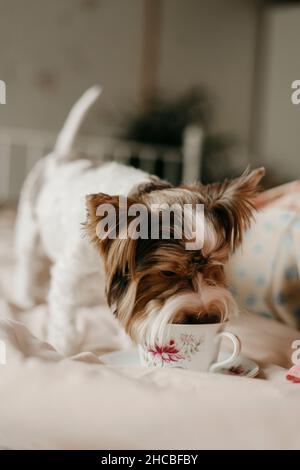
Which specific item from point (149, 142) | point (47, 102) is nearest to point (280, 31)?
Result: point (149, 142)

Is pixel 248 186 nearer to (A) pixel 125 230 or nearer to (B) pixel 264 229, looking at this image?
(A) pixel 125 230

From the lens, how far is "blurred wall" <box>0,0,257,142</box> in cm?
320

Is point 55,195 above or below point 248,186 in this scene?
above

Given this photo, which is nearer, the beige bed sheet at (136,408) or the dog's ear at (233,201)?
the beige bed sheet at (136,408)

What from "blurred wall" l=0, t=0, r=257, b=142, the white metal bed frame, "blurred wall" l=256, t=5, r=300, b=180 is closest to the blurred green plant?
the white metal bed frame

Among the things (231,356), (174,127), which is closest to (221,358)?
(231,356)

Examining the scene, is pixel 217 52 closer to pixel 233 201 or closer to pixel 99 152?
pixel 99 152

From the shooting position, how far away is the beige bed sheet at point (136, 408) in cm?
52

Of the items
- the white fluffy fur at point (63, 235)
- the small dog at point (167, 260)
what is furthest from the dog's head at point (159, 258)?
the white fluffy fur at point (63, 235)

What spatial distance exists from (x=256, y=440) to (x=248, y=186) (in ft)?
1.05

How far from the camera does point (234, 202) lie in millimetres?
704

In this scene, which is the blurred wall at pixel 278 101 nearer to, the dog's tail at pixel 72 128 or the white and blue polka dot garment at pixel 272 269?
the dog's tail at pixel 72 128

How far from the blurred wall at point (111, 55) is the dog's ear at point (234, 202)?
256 centimetres

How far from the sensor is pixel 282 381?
65cm
